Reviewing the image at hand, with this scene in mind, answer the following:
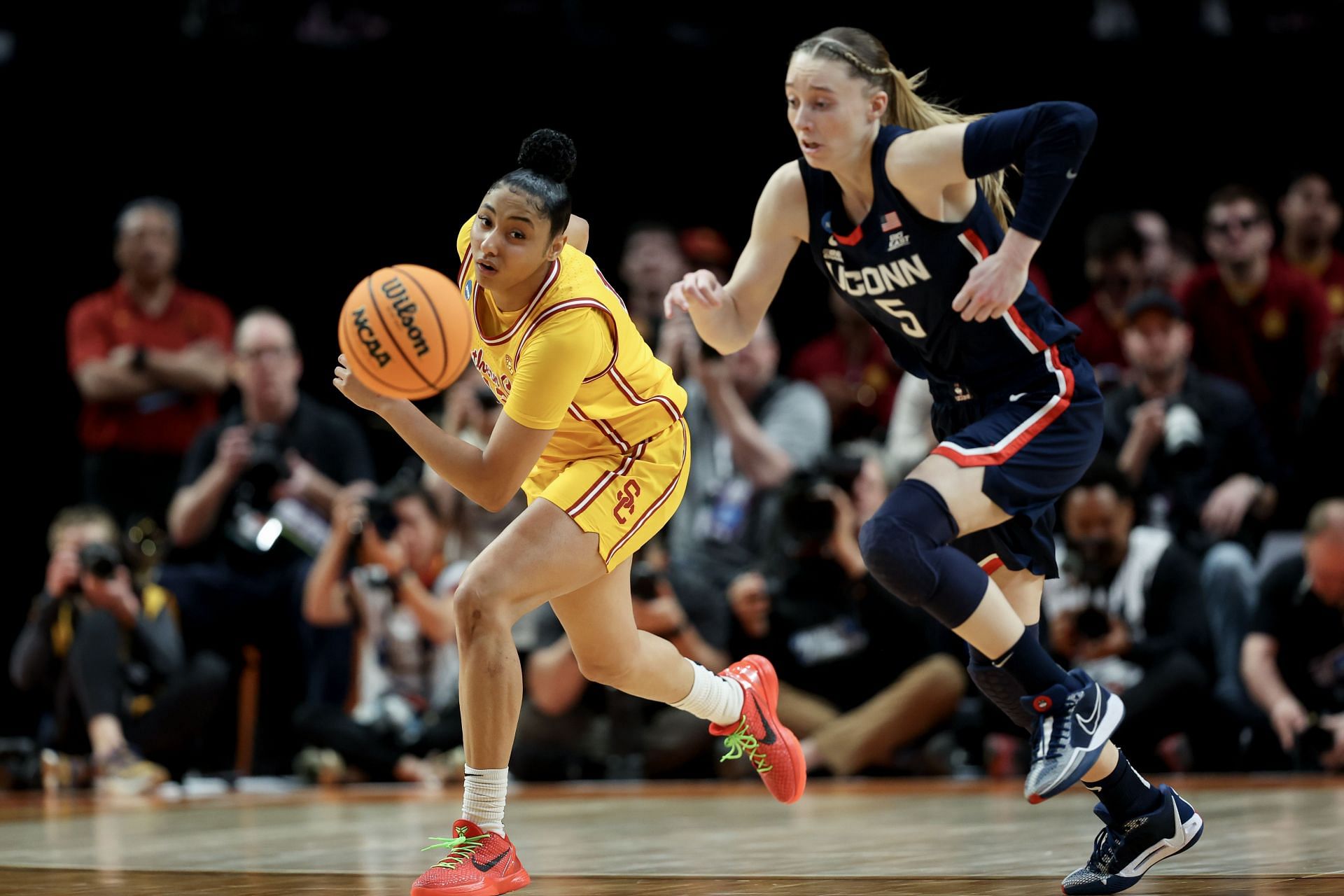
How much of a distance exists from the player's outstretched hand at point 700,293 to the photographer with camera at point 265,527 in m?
4.17

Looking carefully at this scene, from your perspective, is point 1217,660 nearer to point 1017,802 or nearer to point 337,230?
point 1017,802

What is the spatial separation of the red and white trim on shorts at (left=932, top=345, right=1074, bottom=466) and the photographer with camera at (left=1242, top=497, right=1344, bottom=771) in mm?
3118

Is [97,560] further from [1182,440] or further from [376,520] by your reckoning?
[1182,440]

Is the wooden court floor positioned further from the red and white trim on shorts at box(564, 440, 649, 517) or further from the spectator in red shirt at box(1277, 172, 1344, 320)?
the spectator in red shirt at box(1277, 172, 1344, 320)

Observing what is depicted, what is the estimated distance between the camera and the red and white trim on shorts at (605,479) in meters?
4.10

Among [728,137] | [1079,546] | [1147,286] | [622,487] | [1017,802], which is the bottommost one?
[1017,802]

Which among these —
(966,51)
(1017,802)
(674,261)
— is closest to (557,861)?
(1017,802)

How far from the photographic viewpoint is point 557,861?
4.64m

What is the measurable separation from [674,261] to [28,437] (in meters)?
4.23

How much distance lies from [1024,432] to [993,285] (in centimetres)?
37

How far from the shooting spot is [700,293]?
4.36m

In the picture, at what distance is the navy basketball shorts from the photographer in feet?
13.3

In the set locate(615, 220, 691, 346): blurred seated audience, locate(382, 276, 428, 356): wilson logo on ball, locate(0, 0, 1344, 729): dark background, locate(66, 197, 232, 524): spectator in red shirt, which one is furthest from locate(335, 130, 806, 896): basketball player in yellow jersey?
locate(0, 0, 1344, 729): dark background

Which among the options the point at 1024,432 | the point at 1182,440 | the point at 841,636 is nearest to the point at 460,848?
the point at 1024,432
